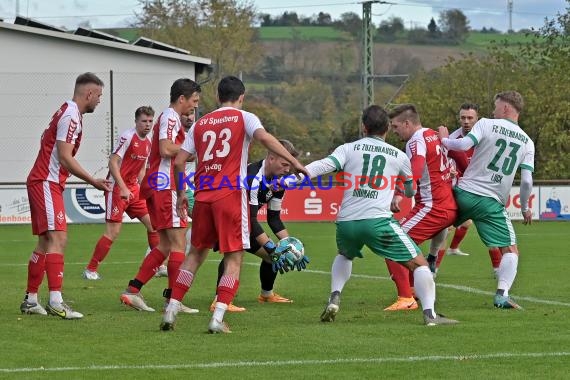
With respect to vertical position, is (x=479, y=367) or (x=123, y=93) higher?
(x=123, y=93)

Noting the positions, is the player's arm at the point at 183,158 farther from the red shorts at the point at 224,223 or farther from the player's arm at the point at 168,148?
the player's arm at the point at 168,148

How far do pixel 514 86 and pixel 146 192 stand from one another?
35236 mm

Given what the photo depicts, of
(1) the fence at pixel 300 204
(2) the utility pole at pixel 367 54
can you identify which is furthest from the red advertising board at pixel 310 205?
(2) the utility pole at pixel 367 54

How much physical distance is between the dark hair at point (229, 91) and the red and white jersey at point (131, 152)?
5.10 metres

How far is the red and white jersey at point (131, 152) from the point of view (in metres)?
14.6

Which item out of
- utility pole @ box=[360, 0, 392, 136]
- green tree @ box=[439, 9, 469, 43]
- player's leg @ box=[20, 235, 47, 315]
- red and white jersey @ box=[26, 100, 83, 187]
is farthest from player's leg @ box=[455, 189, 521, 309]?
green tree @ box=[439, 9, 469, 43]

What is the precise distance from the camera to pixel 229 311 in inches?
439

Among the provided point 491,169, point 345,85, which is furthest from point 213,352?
point 345,85

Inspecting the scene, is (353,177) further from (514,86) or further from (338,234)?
(514,86)

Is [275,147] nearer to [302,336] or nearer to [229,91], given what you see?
[229,91]

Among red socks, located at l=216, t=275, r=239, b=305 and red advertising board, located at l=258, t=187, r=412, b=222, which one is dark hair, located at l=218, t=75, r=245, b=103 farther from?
red advertising board, located at l=258, t=187, r=412, b=222

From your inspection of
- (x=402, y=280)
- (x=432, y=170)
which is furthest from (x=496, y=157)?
(x=402, y=280)

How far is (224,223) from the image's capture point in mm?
9391

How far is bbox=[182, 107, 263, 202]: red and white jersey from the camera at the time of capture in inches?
369
